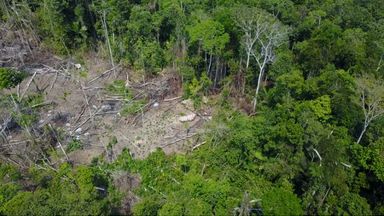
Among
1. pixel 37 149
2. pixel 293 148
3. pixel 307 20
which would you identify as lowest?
pixel 37 149

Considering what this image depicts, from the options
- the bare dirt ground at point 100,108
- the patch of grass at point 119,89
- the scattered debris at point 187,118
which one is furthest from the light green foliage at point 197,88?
the patch of grass at point 119,89

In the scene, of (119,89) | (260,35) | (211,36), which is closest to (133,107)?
(119,89)

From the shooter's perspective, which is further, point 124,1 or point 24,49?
point 24,49

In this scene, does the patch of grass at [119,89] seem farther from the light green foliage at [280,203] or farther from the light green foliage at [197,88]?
the light green foliage at [280,203]

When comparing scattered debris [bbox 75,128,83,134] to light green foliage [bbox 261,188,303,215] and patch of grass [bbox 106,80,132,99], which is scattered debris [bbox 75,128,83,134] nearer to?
patch of grass [bbox 106,80,132,99]

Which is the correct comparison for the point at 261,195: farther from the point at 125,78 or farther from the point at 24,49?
the point at 24,49

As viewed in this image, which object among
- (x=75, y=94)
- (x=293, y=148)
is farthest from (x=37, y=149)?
(x=293, y=148)

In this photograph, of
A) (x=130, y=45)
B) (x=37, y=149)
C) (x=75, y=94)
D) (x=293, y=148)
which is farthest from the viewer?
(x=130, y=45)
